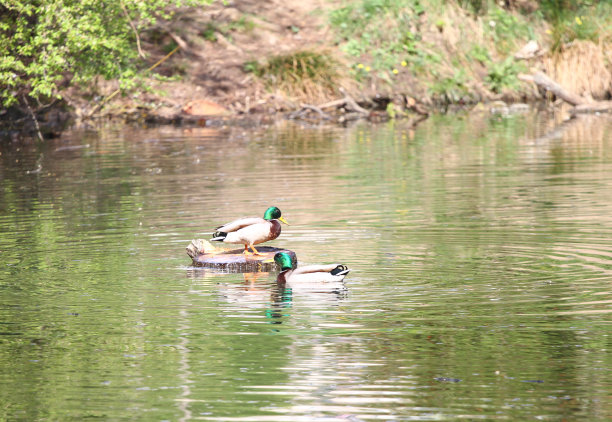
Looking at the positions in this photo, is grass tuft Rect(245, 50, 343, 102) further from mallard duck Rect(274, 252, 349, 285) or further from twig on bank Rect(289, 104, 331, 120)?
mallard duck Rect(274, 252, 349, 285)

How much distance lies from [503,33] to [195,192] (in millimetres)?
22689

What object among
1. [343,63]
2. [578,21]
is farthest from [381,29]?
[578,21]

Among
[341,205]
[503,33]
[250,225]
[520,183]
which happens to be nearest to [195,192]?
[341,205]

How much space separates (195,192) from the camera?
1942cm

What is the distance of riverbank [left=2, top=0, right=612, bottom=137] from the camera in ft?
119

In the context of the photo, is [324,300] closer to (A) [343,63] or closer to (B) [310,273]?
(B) [310,273]

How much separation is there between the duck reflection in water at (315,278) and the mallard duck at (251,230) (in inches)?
39.6

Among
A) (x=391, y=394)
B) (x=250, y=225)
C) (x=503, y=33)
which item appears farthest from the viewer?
(x=503, y=33)

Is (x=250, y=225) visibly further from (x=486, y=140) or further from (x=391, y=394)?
(x=486, y=140)

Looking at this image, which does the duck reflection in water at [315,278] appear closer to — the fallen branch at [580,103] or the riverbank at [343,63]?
the riverbank at [343,63]

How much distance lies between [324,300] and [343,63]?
27.1 metres

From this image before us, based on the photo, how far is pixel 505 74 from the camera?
38281 mm

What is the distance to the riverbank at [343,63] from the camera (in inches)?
1433

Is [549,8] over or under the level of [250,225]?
over
